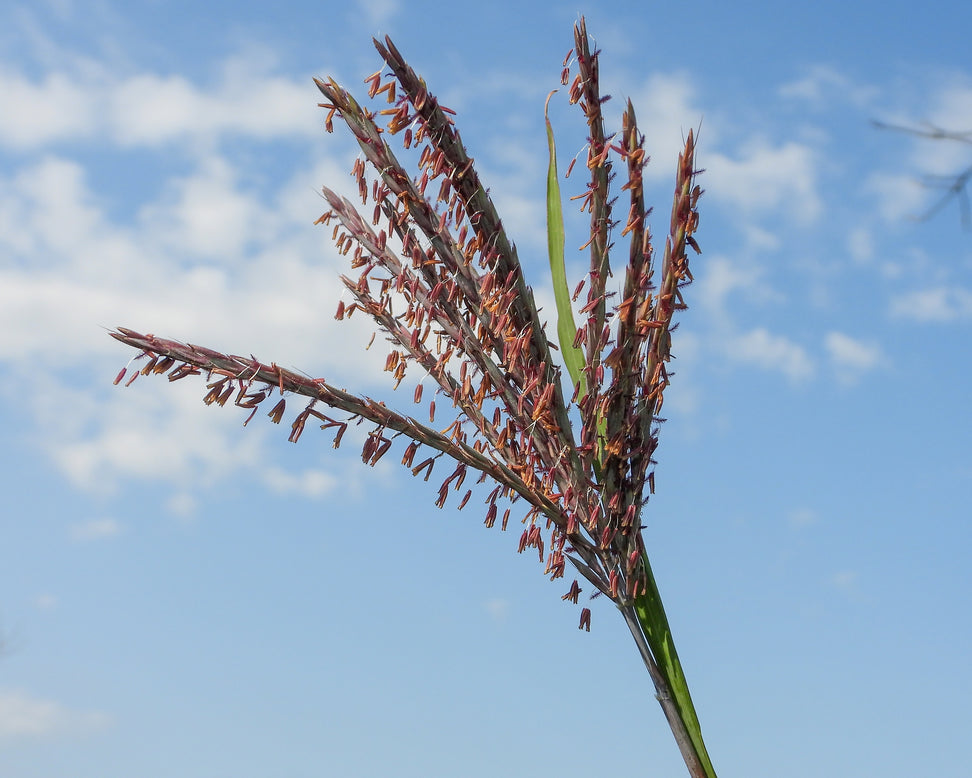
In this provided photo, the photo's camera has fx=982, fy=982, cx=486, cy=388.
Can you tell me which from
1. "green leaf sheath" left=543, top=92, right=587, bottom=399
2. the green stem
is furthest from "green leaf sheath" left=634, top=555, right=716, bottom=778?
"green leaf sheath" left=543, top=92, right=587, bottom=399

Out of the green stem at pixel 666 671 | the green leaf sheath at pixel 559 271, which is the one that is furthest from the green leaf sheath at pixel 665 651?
the green leaf sheath at pixel 559 271

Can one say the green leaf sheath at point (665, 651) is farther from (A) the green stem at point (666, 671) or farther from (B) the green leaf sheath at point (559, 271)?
(B) the green leaf sheath at point (559, 271)

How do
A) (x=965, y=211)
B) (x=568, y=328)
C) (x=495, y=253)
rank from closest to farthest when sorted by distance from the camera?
1. (x=965, y=211)
2. (x=495, y=253)
3. (x=568, y=328)

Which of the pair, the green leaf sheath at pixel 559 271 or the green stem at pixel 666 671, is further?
the green leaf sheath at pixel 559 271

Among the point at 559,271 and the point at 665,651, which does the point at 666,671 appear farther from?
the point at 559,271

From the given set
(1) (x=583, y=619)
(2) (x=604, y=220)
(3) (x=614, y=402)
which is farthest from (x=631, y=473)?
(2) (x=604, y=220)

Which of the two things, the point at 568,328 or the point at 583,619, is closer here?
the point at 583,619

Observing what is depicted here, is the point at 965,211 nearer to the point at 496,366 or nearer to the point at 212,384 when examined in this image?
the point at 496,366
